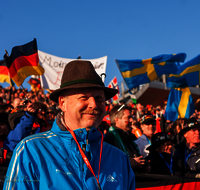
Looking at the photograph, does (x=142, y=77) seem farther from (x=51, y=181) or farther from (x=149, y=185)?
(x=51, y=181)

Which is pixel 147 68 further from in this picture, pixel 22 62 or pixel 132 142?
pixel 132 142

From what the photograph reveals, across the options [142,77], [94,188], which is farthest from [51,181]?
[142,77]

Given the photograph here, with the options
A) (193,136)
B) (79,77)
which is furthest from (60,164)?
(193,136)

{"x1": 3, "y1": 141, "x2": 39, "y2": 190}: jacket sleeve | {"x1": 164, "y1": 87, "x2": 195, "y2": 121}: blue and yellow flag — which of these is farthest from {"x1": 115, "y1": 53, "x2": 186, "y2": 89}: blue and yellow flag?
{"x1": 3, "y1": 141, "x2": 39, "y2": 190}: jacket sleeve

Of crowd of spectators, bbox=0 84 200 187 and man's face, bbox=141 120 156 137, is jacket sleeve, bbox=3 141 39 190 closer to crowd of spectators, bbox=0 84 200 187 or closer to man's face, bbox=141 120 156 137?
crowd of spectators, bbox=0 84 200 187

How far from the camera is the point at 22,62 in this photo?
19.6 feet

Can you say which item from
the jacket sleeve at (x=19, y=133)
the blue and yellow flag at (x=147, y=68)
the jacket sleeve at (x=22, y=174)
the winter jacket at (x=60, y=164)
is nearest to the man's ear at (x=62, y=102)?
the winter jacket at (x=60, y=164)

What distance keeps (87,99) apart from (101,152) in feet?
1.33

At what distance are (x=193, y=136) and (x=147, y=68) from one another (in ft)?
13.1

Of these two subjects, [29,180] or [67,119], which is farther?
[67,119]

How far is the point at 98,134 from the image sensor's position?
5.90ft

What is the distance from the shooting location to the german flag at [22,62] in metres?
5.74

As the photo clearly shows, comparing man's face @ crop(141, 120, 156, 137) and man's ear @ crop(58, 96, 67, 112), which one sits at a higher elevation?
man's ear @ crop(58, 96, 67, 112)

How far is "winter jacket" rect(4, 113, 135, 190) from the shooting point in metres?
1.56
